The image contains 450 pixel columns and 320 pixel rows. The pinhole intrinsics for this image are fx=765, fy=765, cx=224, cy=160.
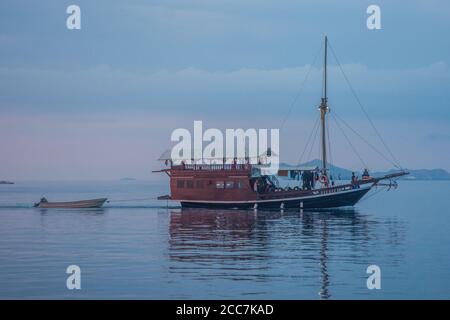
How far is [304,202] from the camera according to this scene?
2557 inches

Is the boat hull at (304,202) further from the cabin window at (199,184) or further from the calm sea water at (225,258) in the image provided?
the calm sea water at (225,258)

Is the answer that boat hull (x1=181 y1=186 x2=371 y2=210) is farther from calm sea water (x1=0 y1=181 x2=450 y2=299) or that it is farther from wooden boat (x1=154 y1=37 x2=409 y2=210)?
calm sea water (x1=0 y1=181 x2=450 y2=299)

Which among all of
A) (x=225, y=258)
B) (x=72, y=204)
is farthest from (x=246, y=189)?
(x=225, y=258)

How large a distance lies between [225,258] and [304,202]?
32645mm

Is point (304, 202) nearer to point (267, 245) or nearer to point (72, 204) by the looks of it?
point (72, 204)

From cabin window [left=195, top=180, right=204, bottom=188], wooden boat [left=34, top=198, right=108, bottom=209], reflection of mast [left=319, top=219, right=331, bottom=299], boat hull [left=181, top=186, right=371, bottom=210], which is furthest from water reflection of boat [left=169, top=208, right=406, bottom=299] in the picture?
wooden boat [left=34, top=198, right=108, bottom=209]

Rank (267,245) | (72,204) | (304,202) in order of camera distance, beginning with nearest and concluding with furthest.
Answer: (267,245), (304,202), (72,204)

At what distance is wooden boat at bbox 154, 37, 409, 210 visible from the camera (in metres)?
64.8

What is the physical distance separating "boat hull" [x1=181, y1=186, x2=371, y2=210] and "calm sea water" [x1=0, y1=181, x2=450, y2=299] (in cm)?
694

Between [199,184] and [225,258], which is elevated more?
[199,184]

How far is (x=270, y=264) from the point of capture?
31.3 meters

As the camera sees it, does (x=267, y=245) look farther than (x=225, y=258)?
Yes
